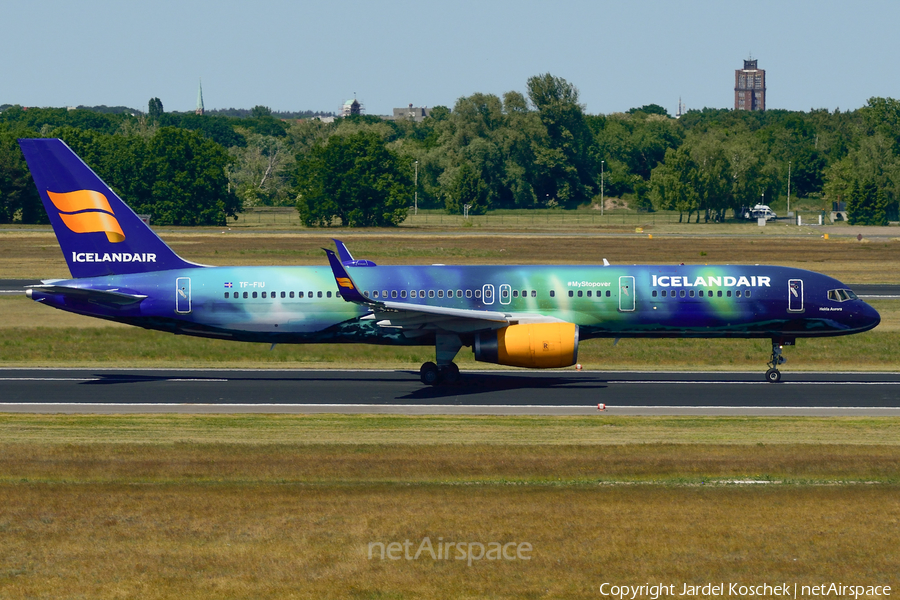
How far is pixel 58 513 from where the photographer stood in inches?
776

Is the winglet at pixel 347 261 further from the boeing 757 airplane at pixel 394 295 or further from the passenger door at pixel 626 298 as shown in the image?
the passenger door at pixel 626 298

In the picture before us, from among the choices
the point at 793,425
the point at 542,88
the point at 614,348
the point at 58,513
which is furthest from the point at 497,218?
the point at 58,513

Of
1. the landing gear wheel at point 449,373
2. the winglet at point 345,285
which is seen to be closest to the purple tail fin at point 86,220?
the winglet at point 345,285

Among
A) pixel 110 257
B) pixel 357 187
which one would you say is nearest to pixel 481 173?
pixel 357 187

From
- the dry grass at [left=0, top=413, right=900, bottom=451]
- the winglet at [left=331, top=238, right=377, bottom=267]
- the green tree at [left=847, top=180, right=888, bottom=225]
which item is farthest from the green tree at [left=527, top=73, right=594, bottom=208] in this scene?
the dry grass at [left=0, top=413, right=900, bottom=451]

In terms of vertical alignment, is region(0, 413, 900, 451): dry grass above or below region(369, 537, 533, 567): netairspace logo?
below

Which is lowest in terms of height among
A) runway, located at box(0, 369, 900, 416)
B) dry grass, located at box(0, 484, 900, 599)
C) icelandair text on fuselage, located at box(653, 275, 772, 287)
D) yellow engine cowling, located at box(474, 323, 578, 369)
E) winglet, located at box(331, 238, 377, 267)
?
runway, located at box(0, 369, 900, 416)

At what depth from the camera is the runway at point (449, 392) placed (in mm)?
33000

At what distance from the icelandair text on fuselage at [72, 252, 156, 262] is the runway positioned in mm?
4724

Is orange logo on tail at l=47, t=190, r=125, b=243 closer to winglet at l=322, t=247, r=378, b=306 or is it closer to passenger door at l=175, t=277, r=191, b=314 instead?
passenger door at l=175, t=277, r=191, b=314

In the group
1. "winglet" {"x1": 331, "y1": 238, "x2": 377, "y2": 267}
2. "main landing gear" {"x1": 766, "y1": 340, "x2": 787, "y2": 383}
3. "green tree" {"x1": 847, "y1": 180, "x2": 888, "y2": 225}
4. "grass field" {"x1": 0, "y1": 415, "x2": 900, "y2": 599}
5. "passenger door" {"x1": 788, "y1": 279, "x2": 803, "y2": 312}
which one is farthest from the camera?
"green tree" {"x1": 847, "y1": 180, "x2": 888, "y2": 225}

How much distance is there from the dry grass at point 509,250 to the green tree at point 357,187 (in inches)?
766

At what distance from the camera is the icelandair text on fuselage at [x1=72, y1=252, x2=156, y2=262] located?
39094 millimetres

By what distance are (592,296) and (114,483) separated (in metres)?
20.3
